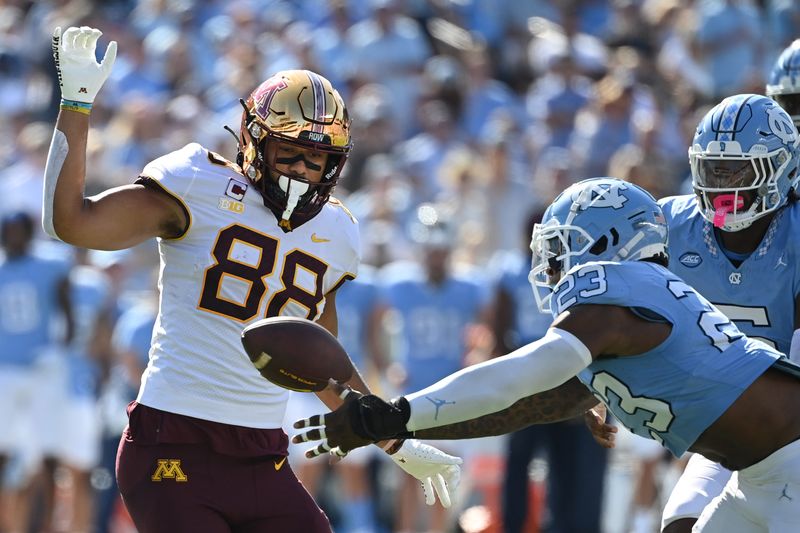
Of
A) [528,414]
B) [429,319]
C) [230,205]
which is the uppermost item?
[230,205]

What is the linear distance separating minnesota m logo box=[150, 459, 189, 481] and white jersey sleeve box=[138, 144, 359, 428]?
0.50ft

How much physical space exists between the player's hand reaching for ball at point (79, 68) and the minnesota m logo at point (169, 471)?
40.9 inches

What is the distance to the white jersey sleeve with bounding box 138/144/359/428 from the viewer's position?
14.3 ft

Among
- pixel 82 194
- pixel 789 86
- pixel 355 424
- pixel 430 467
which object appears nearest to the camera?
pixel 355 424

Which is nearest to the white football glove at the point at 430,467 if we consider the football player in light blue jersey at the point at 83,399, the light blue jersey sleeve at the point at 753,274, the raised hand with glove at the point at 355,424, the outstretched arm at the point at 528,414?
the outstretched arm at the point at 528,414

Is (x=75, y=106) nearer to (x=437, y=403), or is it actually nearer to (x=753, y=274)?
(x=437, y=403)

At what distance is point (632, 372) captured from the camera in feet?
12.8

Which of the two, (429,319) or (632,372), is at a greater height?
(632,372)

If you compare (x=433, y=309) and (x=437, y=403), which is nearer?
(x=437, y=403)

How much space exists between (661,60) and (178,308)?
7629mm

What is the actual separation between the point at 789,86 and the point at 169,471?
2971mm

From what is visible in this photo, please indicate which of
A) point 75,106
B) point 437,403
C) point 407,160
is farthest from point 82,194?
point 407,160

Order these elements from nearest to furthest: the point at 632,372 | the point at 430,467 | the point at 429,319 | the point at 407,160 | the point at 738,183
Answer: the point at 632,372
the point at 430,467
the point at 738,183
the point at 429,319
the point at 407,160

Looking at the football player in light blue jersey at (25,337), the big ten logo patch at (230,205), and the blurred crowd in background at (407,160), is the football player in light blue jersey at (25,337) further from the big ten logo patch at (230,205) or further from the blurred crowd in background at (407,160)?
the big ten logo patch at (230,205)
